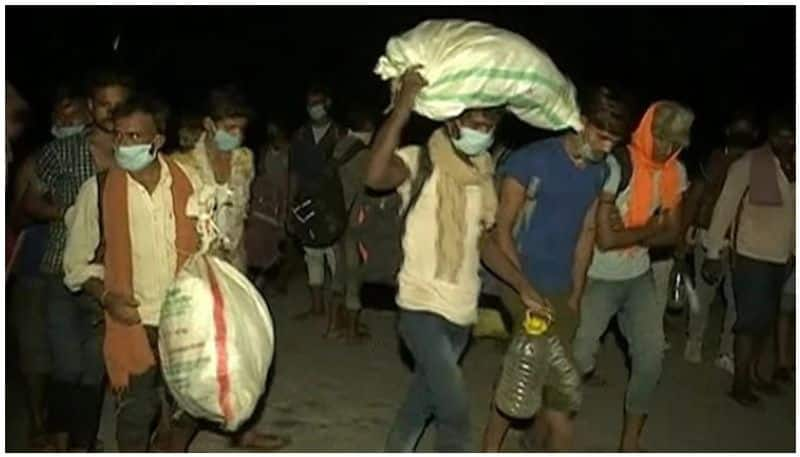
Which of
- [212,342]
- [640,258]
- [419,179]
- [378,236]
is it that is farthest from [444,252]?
[378,236]

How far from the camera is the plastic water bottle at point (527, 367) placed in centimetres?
607

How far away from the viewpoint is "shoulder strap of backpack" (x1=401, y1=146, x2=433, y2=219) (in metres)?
5.73

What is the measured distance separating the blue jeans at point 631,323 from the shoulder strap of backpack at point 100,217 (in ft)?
6.72

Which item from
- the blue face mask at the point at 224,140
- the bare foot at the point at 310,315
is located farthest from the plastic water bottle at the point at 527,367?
the bare foot at the point at 310,315

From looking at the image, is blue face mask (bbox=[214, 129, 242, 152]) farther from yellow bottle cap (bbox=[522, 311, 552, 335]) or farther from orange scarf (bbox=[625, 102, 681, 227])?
orange scarf (bbox=[625, 102, 681, 227])

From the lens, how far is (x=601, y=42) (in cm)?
2114

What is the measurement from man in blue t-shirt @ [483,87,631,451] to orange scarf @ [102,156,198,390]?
3.96 ft

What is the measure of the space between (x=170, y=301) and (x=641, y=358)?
6.98 ft

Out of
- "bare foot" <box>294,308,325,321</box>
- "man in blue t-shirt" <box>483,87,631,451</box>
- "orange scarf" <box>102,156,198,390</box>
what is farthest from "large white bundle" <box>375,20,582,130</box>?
"bare foot" <box>294,308,325,321</box>

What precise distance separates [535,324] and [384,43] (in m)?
15.1

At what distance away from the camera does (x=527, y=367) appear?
609 cm

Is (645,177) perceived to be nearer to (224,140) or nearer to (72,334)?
(224,140)

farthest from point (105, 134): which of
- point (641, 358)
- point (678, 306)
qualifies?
point (678, 306)

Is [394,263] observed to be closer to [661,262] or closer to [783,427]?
[661,262]
